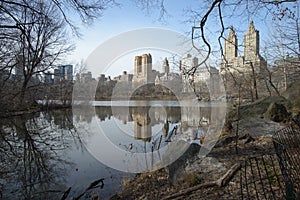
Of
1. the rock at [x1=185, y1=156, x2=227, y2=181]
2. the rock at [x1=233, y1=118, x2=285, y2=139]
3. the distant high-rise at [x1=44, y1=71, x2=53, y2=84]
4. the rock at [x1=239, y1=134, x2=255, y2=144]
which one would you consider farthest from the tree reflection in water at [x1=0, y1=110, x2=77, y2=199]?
the distant high-rise at [x1=44, y1=71, x2=53, y2=84]

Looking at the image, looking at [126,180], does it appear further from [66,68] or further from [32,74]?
[66,68]

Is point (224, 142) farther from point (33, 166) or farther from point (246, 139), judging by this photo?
point (33, 166)

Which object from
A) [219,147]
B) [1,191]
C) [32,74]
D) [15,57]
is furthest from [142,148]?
[32,74]

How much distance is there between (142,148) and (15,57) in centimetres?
742

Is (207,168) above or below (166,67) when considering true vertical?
below

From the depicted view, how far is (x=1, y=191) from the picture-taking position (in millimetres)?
3580

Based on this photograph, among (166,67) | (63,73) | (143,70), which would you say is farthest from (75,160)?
(63,73)

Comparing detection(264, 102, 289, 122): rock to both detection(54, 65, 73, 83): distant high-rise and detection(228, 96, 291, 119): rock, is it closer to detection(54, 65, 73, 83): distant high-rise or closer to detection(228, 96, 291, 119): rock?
detection(228, 96, 291, 119): rock

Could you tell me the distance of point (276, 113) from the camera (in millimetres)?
6594

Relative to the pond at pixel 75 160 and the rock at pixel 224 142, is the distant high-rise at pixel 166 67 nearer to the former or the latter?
the pond at pixel 75 160

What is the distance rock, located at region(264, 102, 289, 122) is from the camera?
21.3ft

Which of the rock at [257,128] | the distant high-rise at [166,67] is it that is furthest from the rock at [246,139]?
the distant high-rise at [166,67]

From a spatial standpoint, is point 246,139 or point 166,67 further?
point 166,67

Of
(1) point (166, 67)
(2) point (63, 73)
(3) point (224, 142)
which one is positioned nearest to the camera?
(3) point (224, 142)
